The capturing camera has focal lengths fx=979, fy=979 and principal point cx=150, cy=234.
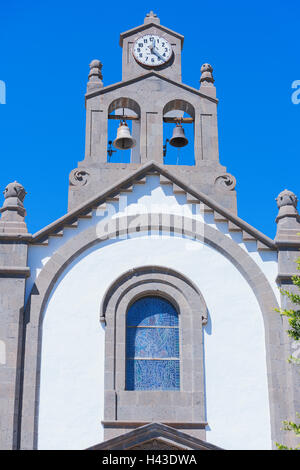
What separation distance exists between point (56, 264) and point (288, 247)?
6.29 meters

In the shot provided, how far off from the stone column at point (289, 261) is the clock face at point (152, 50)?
21.3 ft

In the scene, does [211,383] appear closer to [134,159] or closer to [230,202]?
[230,202]

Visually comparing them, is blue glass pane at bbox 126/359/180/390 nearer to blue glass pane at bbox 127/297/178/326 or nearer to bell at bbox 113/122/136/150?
blue glass pane at bbox 127/297/178/326

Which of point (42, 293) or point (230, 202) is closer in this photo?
point (42, 293)

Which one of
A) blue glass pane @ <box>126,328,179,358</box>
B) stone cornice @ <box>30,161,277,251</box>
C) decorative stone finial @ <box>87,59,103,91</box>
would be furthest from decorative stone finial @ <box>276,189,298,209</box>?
decorative stone finial @ <box>87,59,103,91</box>

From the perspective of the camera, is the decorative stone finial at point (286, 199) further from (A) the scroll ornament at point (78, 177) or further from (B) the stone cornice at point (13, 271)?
(B) the stone cornice at point (13, 271)

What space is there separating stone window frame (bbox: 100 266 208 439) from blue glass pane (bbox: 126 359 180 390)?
0.31 metres

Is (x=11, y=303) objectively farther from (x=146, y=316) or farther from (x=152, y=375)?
(x=152, y=375)

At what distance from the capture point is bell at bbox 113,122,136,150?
29.6m

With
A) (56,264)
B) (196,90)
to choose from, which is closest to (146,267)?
(56,264)

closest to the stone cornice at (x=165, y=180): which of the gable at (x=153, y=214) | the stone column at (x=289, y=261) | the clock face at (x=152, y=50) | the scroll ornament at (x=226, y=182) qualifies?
the gable at (x=153, y=214)

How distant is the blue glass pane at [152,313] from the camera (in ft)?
85.1
